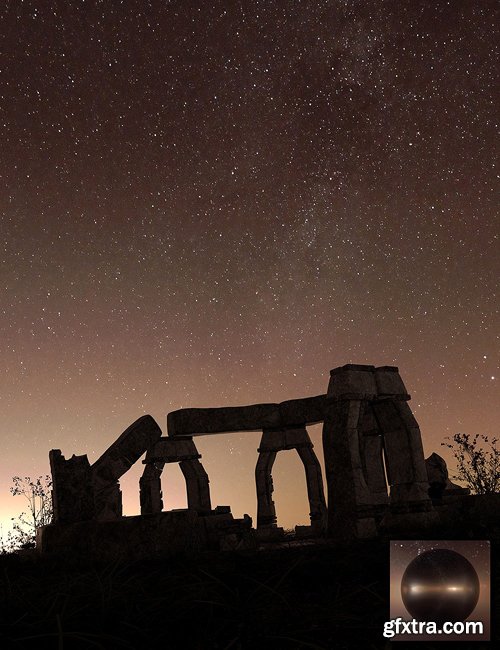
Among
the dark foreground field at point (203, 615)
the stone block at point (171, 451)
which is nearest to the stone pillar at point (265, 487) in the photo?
the stone block at point (171, 451)

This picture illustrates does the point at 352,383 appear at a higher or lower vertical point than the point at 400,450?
higher

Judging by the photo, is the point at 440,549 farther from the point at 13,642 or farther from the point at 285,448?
the point at 285,448

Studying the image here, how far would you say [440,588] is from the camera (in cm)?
249

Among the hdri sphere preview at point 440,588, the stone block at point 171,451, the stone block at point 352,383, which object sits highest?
the stone block at point 352,383

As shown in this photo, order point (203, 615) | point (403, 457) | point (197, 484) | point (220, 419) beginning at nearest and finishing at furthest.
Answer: point (203, 615) → point (403, 457) → point (220, 419) → point (197, 484)

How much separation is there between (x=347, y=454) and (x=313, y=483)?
28.3 feet

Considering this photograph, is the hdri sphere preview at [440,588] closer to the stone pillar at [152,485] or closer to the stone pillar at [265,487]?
the stone pillar at [152,485]

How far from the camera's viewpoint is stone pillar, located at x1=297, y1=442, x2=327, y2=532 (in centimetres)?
1933

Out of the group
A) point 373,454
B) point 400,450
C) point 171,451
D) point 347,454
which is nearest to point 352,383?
point 347,454

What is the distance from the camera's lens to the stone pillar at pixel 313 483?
1933cm

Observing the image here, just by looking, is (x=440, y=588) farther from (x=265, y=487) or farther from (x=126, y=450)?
(x=265, y=487)

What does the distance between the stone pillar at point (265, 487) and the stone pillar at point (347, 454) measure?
8.25 meters

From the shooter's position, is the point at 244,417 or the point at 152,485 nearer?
the point at 244,417

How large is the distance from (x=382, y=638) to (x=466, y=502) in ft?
33.2
